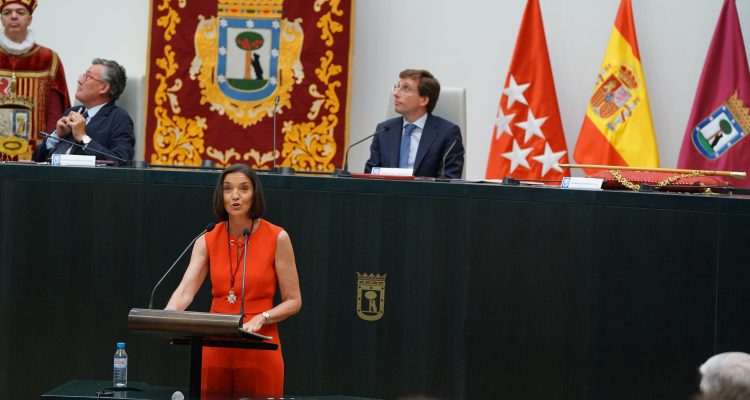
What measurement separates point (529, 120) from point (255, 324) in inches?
144

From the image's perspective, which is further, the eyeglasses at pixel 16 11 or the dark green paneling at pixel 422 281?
the eyeglasses at pixel 16 11

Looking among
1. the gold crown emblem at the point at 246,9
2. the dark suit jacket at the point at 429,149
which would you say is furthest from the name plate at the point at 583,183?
the gold crown emblem at the point at 246,9

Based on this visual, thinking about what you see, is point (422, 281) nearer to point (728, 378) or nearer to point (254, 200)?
point (254, 200)

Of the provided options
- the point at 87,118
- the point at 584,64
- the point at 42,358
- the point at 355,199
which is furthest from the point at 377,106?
the point at 42,358

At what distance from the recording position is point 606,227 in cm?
410

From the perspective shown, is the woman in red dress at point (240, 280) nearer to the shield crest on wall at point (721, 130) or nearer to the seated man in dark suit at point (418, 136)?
the seated man in dark suit at point (418, 136)

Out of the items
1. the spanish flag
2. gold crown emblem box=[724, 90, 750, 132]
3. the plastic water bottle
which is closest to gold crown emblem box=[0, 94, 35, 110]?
the plastic water bottle

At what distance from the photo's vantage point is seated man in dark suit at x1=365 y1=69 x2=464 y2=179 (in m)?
5.36

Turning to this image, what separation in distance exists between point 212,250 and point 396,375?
41.6 inches

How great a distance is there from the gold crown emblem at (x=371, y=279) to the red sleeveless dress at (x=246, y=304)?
2.52ft

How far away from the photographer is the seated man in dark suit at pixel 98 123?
16.2 feet

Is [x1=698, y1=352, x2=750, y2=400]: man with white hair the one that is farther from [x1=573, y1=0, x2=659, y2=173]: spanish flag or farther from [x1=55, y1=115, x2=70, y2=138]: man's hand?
[x1=573, y1=0, x2=659, y2=173]: spanish flag

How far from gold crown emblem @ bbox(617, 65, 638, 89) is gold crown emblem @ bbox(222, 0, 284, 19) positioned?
88.2 inches

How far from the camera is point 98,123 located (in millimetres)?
5152
